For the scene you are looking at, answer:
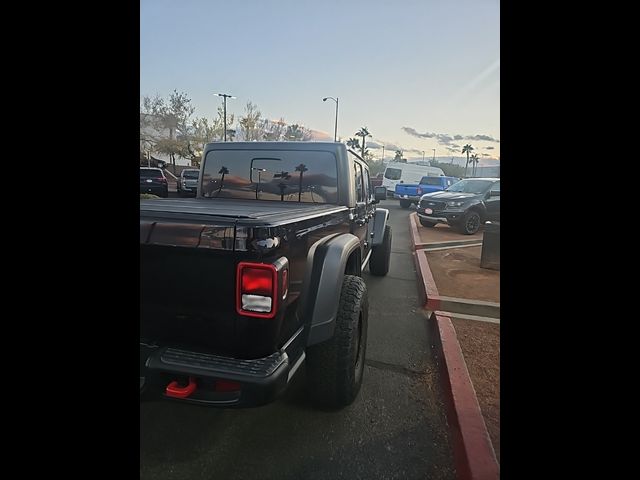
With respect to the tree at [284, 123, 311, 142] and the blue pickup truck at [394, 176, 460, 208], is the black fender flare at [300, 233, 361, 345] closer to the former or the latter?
the tree at [284, 123, 311, 142]

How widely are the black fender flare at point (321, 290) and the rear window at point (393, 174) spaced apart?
23292mm

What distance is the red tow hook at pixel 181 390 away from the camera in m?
1.56

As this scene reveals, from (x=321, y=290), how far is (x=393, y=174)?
77.8ft

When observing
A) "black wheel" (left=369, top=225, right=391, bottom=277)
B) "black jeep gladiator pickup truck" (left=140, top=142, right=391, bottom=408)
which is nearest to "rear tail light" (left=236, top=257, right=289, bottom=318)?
→ "black jeep gladiator pickup truck" (left=140, top=142, right=391, bottom=408)

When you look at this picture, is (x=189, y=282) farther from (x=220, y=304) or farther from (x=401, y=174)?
(x=401, y=174)

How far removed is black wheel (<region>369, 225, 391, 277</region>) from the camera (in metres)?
5.89

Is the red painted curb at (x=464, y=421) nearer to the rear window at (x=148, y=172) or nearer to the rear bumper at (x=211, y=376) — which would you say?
the rear bumper at (x=211, y=376)

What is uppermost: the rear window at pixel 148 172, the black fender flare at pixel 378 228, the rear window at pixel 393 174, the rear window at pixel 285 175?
the rear window at pixel 393 174

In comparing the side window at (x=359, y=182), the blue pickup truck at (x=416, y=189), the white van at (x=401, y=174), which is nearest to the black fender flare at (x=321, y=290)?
the side window at (x=359, y=182)
